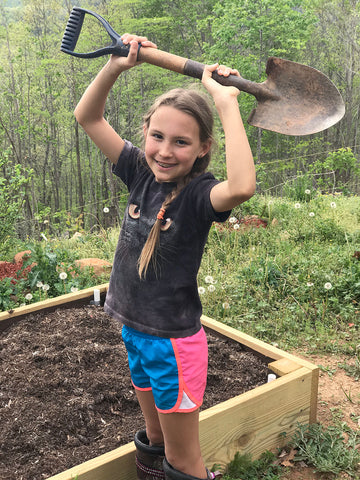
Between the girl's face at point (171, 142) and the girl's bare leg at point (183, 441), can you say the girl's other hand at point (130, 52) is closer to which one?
the girl's face at point (171, 142)

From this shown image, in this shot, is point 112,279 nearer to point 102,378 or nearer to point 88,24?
point 102,378

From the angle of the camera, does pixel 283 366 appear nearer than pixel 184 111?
No

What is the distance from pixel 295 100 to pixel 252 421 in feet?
4.63

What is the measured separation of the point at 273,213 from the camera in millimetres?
5926

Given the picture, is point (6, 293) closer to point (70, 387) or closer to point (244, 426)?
point (70, 387)

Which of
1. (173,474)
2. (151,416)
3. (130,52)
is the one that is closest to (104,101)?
(130,52)

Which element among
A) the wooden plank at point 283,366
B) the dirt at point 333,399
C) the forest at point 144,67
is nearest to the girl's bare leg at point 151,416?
the dirt at point 333,399

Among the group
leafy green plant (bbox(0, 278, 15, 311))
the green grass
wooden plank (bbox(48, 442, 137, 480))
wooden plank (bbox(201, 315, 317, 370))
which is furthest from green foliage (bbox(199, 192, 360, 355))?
wooden plank (bbox(48, 442, 137, 480))

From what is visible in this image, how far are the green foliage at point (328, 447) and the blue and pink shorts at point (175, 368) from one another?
38.7 inches

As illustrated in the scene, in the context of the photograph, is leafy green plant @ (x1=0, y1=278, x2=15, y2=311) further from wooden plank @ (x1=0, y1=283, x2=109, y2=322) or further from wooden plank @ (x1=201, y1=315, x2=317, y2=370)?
wooden plank @ (x1=201, y1=315, x2=317, y2=370)

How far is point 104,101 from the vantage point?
1.63 m

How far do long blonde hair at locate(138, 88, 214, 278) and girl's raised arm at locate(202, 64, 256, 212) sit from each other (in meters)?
0.10

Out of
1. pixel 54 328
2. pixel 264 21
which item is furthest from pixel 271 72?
pixel 264 21

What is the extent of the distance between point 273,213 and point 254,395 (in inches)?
160
